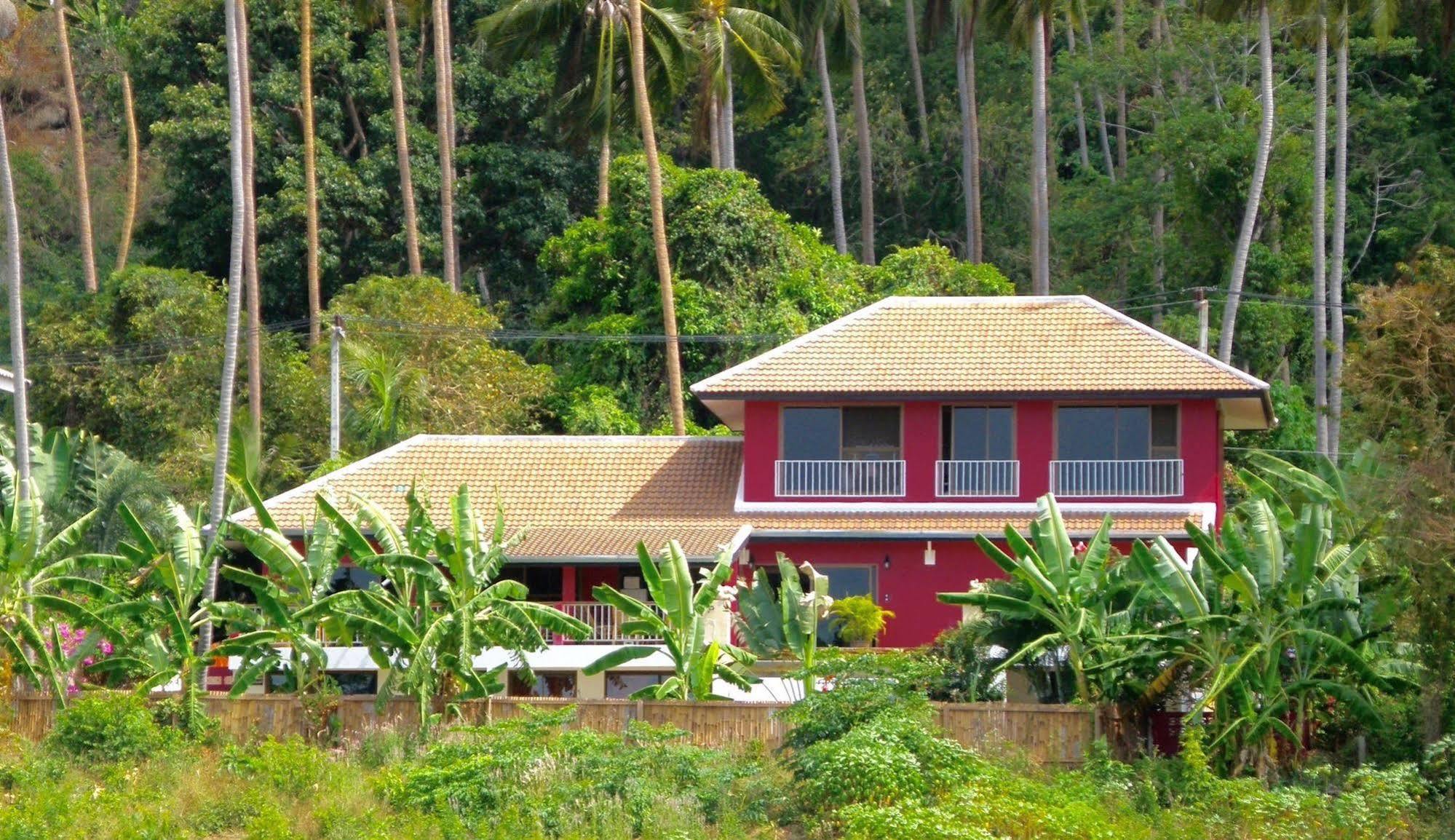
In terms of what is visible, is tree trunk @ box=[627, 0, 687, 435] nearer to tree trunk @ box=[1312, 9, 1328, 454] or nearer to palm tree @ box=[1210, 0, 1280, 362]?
palm tree @ box=[1210, 0, 1280, 362]

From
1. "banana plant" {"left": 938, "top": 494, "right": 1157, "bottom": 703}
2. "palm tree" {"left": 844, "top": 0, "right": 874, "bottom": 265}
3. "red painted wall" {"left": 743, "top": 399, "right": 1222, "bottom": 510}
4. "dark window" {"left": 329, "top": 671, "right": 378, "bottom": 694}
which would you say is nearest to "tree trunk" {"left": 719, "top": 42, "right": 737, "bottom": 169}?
"palm tree" {"left": 844, "top": 0, "right": 874, "bottom": 265}

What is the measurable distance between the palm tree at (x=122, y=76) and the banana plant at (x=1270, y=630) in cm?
3199

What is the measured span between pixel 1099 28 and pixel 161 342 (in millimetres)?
27701

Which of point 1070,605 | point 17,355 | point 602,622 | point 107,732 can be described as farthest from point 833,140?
point 107,732

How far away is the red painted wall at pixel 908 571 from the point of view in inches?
1177

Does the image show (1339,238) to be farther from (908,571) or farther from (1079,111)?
(908,571)

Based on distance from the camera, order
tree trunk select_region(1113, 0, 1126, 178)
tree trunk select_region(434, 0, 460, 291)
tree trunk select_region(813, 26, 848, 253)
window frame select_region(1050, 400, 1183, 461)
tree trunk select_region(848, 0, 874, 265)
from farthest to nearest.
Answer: tree trunk select_region(813, 26, 848, 253) → tree trunk select_region(848, 0, 874, 265) → tree trunk select_region(1113, 0, 1126, 178) → tree trunk select_region(434, 0, 460, 291) → window frame select_region(1050, 400, 1183, 461)

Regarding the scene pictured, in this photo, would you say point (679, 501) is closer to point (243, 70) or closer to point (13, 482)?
point (13, 482)

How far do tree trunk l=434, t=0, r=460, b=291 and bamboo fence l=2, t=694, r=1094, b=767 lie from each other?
21334mm

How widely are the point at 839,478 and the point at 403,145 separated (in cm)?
1747

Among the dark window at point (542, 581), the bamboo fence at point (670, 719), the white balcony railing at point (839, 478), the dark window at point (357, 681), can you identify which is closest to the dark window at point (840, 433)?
the white balcony railing at point (839, 478)

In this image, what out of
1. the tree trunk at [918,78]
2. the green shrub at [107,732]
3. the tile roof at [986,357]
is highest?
the tree trunk at [918,78]

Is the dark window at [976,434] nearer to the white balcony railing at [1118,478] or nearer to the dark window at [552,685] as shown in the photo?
the white balcony railing at [1118,478]

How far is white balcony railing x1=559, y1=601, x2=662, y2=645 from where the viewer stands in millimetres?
28272
